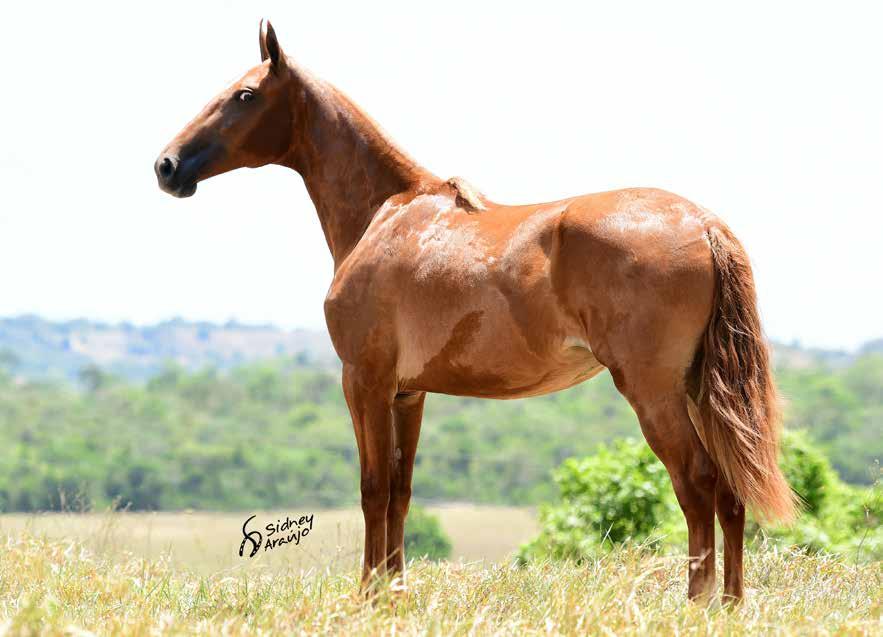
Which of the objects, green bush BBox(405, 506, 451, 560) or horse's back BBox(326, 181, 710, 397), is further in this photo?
green bush BBox(405, 506, 451, 560)

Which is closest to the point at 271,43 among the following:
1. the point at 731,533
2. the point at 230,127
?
the point at 230,127

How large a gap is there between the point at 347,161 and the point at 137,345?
146102 millimetres

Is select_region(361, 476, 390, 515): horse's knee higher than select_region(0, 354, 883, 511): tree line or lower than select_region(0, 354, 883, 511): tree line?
higher

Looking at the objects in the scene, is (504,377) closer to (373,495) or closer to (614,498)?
(373,495)

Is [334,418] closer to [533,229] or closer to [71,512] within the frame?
[71,512]

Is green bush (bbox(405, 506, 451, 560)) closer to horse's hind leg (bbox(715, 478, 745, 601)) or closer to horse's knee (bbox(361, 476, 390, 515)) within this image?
horse's knee (bbox(361, 476, 390, 515))

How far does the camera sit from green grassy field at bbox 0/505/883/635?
415 cm

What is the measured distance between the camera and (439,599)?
5.11 meters

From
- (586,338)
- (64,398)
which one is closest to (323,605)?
(586,338)

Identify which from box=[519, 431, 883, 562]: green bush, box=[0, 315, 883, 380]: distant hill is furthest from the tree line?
box=[0, 315, 883, 380]: distant hill

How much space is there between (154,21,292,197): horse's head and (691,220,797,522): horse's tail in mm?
2665

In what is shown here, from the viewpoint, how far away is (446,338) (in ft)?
16.0

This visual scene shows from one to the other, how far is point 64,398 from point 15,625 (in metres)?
73.0

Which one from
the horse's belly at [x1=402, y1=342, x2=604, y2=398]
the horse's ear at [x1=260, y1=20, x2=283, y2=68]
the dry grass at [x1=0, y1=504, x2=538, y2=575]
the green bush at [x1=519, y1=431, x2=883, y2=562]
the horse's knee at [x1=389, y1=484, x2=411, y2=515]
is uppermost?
the horse's ear at [x1=260, y1=20, x2=283, y2=68]
